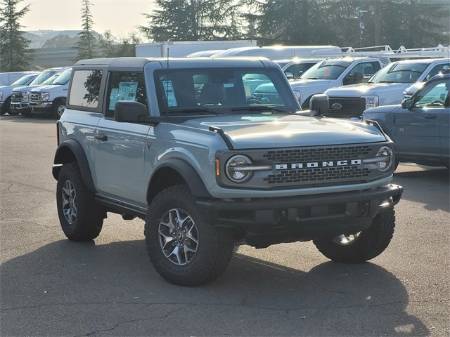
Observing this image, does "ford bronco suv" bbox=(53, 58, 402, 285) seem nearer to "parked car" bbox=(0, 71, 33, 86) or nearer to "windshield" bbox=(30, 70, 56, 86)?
"windshield" bbox=(30, 70, 56, 86)

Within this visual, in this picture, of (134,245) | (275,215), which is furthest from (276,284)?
(134,245)

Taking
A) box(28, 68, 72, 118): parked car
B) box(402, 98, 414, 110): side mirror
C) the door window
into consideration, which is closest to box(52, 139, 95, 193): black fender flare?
box(402, 98, 414, 110): side mirror

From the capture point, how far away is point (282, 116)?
6.58 meters

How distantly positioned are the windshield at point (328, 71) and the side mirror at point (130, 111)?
46.6ft

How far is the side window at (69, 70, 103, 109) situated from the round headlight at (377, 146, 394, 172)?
9.79ft

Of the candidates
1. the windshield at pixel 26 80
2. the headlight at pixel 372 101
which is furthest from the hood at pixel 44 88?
the headlight at pixel 372 101

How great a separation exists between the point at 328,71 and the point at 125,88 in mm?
13893

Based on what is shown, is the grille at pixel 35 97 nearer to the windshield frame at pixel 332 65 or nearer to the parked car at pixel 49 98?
A: the parked car at pixel 49 98

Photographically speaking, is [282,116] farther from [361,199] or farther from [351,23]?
[351,23]

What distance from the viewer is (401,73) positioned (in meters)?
17.1

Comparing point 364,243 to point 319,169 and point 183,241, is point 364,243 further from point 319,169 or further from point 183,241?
point 183,241

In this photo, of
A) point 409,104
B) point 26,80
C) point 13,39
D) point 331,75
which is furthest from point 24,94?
point 13,39

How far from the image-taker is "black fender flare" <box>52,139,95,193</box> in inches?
287

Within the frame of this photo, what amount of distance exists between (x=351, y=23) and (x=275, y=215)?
61089 millimetres
